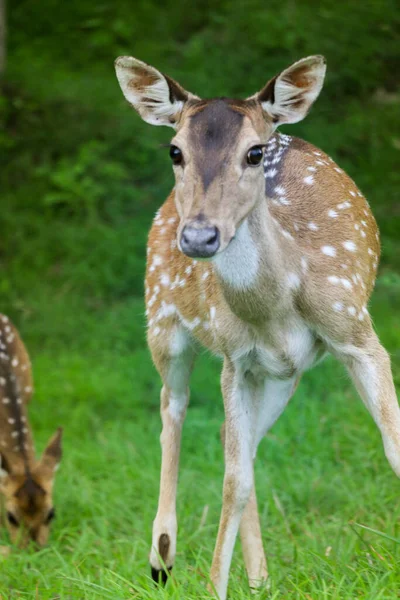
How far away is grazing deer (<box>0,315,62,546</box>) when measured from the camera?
263 inches

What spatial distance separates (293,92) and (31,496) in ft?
11.3

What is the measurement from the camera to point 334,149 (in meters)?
10.2

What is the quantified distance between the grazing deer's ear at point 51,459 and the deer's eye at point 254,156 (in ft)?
11.5

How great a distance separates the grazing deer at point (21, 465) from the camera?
6668 millimetres

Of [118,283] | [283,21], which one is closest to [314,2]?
[283,21]

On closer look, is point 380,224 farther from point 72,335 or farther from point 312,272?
point 312,272

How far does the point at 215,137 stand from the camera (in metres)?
3.99

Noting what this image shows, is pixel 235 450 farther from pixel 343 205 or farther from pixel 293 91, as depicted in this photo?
pixel 293 91

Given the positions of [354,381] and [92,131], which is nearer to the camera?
[354,381]

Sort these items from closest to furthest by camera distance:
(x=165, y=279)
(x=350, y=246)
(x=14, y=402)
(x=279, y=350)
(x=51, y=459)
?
1. (x=279, y=350)
2. (x=350, y=246)
3. (x=165, y=279)
4. (x=51, y=459)
5. (x=14, y=402)

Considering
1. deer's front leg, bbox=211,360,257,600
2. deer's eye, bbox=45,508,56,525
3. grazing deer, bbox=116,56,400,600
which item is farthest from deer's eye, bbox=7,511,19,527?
deer's front leg, bbox=211,360,257,600

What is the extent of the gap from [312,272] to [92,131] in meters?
7.40

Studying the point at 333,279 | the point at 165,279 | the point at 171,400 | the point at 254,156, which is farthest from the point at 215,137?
the point at 171,400

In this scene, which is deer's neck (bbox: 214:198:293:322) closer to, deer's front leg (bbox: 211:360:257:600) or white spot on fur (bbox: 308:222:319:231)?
white spot on fur (bbox: 308:222:319:231)
